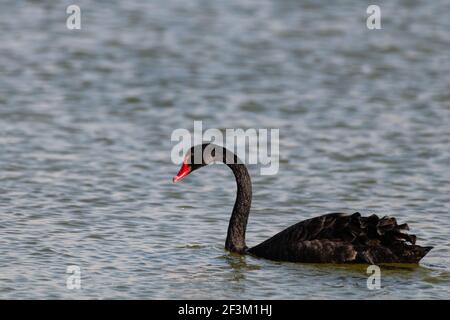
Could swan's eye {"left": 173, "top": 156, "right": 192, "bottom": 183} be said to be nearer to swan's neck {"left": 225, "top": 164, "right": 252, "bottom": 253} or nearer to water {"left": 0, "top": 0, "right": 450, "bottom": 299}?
swan's neck {"left": 225, "top": 164, "right": 252, "bottom": 253}

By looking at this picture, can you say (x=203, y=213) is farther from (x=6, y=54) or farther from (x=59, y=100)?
(x=6, y=54)

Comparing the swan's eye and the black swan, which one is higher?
the swan's eye

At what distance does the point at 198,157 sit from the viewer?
11.1 m

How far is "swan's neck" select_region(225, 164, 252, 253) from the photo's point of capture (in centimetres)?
1105

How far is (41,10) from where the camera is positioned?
921 inches

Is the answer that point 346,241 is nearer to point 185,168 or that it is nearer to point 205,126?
point 185,168

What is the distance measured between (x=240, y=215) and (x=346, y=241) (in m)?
1.19

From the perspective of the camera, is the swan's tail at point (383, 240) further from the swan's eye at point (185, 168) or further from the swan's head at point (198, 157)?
the swan's eye at point (185, 168)

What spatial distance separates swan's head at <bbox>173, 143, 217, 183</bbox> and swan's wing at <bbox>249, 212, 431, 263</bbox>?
1.00 m

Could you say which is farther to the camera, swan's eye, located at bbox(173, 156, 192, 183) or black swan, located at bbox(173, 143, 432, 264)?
swan's eye, located at bbox(173, 156, 192, 183)

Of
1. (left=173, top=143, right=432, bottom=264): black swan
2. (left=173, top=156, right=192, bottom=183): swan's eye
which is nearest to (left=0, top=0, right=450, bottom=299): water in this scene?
(left=173, top=143, right=432, bottom=264): black swan

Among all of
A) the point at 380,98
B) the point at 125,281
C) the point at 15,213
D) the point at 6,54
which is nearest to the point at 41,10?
the point at 6,54

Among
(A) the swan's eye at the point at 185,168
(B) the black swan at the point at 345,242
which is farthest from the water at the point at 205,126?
(A) the swan's eye at the point at 185,168
